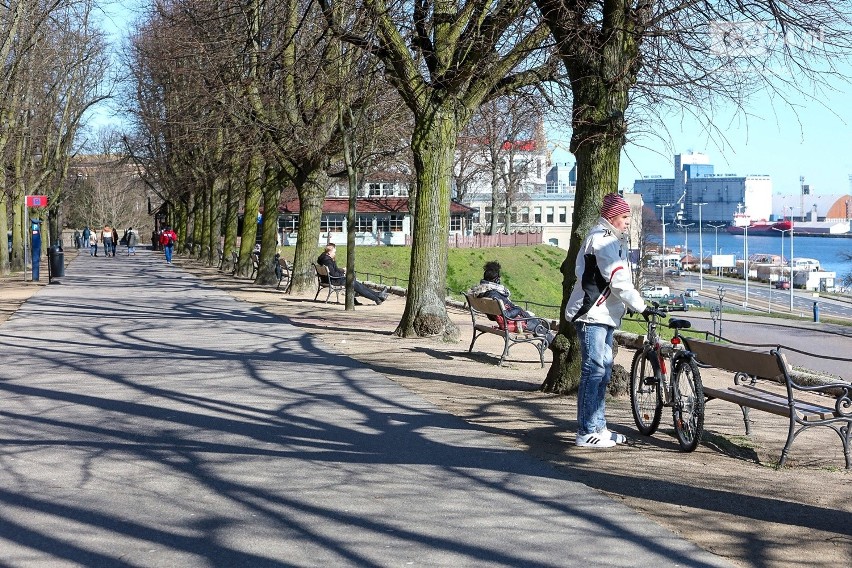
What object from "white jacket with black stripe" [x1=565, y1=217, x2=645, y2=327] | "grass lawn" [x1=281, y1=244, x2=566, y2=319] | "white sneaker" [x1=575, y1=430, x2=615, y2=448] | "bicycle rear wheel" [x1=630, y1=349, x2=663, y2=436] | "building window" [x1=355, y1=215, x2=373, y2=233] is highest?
"building window" [x1=355, y1=215, x2=373, y2=233]

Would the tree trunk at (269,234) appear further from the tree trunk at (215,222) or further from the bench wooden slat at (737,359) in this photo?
the bench wooden slat at (737,359)

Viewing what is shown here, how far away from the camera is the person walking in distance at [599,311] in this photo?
27.2ft

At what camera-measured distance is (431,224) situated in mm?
17109

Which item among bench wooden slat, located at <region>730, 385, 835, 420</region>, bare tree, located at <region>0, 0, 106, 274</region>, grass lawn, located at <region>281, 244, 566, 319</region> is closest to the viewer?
bench wooden slat, located at <region>730, 385, 835, 420</region>

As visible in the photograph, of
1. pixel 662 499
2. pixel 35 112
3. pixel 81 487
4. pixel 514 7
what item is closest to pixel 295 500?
pixel 81 487

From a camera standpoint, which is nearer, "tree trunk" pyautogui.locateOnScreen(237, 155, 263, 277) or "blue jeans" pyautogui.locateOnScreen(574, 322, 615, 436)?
"blue jeans" pyautogui.locateOnScreen(574, 322, 615, 436)

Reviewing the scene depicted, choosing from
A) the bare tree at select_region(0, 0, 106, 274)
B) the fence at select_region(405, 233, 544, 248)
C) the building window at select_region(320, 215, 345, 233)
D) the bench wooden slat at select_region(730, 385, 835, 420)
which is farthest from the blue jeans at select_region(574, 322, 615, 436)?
the building window at select_region(320, 215, 345, 233)

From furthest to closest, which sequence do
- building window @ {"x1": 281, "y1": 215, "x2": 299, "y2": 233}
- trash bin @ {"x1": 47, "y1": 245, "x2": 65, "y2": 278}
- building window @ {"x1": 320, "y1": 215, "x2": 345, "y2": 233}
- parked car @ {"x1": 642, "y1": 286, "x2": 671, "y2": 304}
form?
1. building window @ {"x1": 320, "y1": 215, "x2": 345, "y2": 233}
2. building window @ {"x1": 281, "y1": 215, "x2": 299, "y2": 233}
3. parked car @ {"x1": 642, "y1": 286, "x2": 671, "y2": 304}
4. trash bin @ {"x1": 47, "y1": 245, "x2": 65, "y2": 278}

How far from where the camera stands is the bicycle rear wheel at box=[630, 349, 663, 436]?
8844mm

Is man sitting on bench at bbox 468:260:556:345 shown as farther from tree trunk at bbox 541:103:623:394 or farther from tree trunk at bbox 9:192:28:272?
tree trunk at bbox 9:192:28:272

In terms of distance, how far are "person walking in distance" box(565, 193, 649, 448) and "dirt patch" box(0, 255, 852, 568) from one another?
0.20m

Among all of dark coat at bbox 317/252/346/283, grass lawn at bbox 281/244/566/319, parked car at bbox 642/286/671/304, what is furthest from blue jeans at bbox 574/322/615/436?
parked car at bbox 642/286/671/304

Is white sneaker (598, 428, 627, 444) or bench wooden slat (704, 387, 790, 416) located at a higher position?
bench wooden slat (704, 387, 790, 416)

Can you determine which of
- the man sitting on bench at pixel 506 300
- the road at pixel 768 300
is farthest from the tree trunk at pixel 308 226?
the road at pixel 768 300
